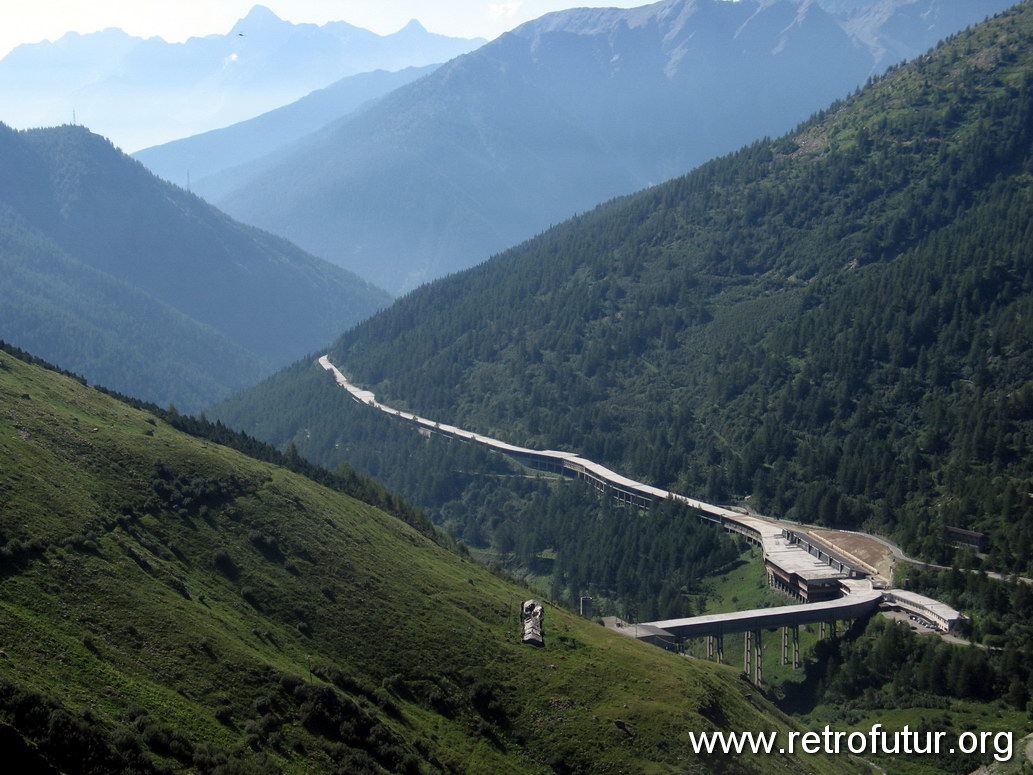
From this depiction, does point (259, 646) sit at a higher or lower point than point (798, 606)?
lower

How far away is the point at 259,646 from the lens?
3071 inches

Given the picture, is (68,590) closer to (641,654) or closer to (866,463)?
(641,654)

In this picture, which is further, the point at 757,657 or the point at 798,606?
the point at 798,606

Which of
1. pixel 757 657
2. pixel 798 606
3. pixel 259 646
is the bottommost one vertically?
pixel 757 657

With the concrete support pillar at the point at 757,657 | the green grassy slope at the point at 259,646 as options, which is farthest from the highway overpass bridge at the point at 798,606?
the green grassy slope at the point at 259,646

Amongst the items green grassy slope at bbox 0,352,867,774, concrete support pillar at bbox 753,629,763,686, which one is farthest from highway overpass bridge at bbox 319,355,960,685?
green grassy slope at bbox 0,352,867,774

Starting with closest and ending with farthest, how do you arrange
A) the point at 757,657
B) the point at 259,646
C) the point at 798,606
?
the point at 259,646 → the point at 757,657 → the point at 798,606

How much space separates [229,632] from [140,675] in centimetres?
1242

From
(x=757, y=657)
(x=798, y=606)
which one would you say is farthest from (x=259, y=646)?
(x=798, y=606)

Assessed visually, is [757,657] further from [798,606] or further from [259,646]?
[259,646]

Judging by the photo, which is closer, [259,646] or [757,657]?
[259,646]

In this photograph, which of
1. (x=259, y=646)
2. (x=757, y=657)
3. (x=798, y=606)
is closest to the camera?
(x=259, y=646)

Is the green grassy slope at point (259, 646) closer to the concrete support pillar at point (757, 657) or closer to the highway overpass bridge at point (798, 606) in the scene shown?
the highway overpass bridge at point (798, 606)

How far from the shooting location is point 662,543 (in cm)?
16088
